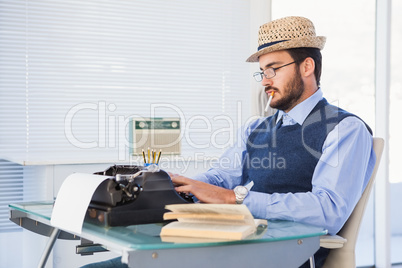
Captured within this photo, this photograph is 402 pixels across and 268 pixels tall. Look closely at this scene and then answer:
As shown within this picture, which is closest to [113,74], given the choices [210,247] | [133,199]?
[133,199]

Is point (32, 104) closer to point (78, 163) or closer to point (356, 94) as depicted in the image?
point (78, 163)

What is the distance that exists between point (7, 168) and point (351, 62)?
245 cm

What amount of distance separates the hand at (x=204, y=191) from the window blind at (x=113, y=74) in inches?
57.4

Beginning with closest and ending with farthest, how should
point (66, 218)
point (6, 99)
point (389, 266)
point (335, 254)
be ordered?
1. point (66, 218)
2. point (335, 254)
3. point (6, 99)
4. point (389, 266)

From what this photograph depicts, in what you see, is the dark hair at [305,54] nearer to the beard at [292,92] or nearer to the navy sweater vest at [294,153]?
the beard at [292,92]

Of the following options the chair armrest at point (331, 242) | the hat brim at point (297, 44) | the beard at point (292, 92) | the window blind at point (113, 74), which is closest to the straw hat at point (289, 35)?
the hat brim at point (297, 44)

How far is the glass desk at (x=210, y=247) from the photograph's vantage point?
1028 mm

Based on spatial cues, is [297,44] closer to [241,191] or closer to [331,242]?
[241,191]

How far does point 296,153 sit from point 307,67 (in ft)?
1.11

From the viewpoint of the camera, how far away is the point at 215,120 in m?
3.70

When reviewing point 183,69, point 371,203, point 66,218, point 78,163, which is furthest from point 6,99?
point 371,203

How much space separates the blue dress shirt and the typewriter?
27cm

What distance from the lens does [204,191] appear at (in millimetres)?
1455

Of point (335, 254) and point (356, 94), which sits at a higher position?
point (356, 94)
